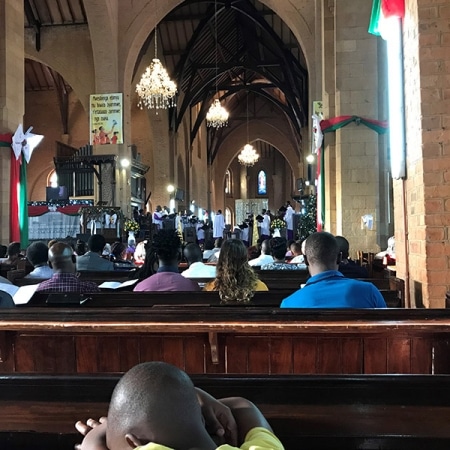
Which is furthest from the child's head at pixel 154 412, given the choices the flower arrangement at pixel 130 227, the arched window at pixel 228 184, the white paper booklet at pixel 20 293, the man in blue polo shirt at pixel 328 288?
the arched window at pixel 228 184

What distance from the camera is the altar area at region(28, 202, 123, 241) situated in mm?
11172

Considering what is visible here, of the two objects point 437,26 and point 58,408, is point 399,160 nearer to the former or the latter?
point 437,26

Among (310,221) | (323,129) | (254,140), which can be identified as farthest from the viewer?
(254,140)

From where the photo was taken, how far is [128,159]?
547 inches

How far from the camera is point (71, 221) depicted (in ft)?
38.1

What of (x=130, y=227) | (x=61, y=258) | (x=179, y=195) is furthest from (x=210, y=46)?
(x=61, y=258)

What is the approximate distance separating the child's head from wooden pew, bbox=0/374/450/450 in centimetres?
42

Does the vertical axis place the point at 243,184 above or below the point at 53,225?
above

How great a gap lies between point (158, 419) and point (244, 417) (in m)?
0.24

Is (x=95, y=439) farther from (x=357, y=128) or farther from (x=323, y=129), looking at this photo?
(x=323, y=129)

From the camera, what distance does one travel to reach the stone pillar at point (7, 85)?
8.70 meters

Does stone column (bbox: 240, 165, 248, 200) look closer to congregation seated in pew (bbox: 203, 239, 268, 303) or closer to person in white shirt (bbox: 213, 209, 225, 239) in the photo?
person in white shirt (bbox: 213, 209, 225, 239)

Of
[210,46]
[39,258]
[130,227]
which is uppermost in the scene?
[210,46]

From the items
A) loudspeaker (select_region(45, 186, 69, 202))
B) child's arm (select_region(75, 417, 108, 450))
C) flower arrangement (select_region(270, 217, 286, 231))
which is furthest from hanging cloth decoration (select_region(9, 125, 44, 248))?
child's arm (select_region(75, 417, 108, 450))
